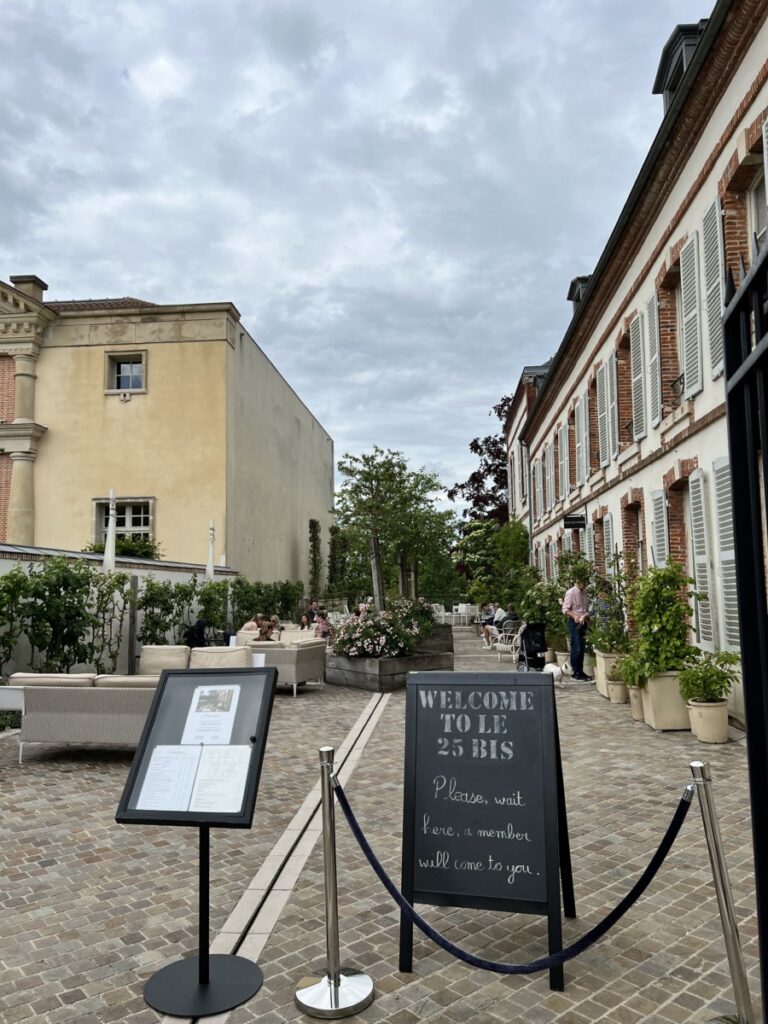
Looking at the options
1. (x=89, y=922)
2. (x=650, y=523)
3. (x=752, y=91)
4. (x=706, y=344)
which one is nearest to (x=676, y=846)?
(x=89, y=922)

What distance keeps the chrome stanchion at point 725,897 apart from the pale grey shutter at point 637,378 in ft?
35.7

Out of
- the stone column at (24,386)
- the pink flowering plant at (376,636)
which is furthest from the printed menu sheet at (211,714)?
the stone column at (24,386)

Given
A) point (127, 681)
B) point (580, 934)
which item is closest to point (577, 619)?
point (127, 681)

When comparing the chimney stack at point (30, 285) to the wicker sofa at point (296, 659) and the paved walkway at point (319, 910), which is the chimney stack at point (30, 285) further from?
the paved walkway at point (319, 910)

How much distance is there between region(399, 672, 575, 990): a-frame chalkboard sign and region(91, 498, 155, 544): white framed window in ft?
71.4

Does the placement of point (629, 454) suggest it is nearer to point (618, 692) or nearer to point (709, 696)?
point (618, 692)

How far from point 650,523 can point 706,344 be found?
3635mm

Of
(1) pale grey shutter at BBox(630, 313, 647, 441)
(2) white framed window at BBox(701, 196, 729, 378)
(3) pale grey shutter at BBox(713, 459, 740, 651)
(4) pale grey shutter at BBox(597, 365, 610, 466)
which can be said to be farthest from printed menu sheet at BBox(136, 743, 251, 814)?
(4) pale grey shutter at BBox(597, 365, 610, 466)

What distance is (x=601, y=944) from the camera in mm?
3768

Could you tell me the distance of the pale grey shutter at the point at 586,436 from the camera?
18.4 meters

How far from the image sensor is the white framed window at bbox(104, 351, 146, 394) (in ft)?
82.9

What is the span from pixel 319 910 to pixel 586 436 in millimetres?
15623

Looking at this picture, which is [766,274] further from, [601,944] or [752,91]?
[752,91]

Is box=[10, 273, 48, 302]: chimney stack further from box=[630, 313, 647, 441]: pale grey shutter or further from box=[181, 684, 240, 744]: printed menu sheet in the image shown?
box=[181, 684, 240, 744]: printed menu sheet
